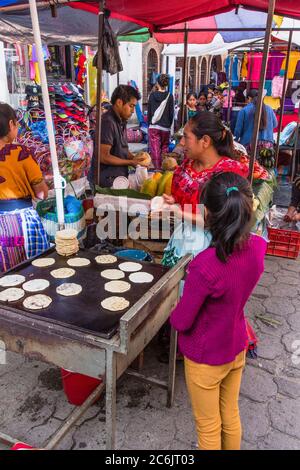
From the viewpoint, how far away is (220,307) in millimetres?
1546

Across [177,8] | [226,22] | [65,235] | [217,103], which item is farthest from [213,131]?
[217,103]

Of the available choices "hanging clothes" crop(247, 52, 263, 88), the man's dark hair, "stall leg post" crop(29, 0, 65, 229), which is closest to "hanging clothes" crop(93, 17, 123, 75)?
the man's dark hair

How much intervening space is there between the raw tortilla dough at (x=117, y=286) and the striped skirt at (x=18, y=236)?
2.54 feet

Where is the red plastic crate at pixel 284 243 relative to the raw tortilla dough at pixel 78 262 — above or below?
below

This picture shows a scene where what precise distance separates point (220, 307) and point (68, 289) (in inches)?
28.1

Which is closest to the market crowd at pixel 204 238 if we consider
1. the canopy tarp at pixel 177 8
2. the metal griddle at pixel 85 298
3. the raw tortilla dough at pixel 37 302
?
the metal griddle at pixel 85 298

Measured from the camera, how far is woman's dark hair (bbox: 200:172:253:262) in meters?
1.42

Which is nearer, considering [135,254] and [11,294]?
[11,294]

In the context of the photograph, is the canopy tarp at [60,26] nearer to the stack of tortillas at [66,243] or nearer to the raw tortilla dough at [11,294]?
the stack of tortillas at [66,243]

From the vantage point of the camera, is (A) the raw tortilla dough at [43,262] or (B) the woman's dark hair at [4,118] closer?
(A) the raw tortilla dough at [43,262]

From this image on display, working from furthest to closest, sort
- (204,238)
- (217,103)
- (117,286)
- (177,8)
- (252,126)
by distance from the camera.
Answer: (217,103)
(252,126)
(177,8)
(204,238)
(117,286)

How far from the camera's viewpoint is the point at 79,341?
1.52 metres

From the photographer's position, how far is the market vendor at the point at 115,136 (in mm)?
3514

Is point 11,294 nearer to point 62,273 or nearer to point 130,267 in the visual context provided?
point 62,273
